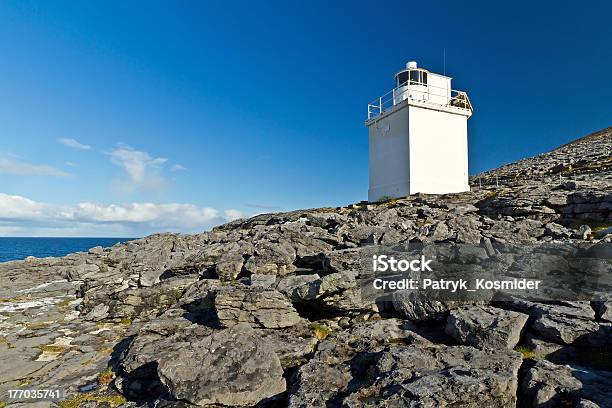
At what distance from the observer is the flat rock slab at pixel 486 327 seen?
9938 mm

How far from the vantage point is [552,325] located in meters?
10.0

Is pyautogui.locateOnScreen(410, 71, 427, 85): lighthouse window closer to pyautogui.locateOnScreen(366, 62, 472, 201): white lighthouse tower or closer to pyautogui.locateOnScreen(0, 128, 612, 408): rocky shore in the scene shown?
pyautogui.locateOnScreen(366, 62, 472, 201): white lighthouse tower

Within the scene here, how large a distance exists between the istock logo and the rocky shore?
1001mm

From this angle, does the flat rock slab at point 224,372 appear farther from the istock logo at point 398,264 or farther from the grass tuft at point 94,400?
the istock logo at point 398,264

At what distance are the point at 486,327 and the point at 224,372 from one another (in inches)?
291

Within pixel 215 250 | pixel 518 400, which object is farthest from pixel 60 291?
pixel 518 400

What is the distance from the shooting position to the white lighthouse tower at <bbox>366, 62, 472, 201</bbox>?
Result: 41.3 meters

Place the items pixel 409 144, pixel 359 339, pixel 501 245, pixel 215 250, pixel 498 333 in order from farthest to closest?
1. pixel 409 144
2. pixel 215 250
3. pixel 501 245
4. pixel 359 339
5. pixel 498 333

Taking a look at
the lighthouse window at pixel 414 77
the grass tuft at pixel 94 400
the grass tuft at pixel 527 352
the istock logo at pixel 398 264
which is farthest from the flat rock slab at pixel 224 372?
the lighthouse window at pixel 414 77

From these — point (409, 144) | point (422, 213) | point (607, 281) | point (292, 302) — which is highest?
point (409, 144)

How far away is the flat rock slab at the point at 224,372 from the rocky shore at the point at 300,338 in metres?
0.03

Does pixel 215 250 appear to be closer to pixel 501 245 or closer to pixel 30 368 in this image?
pixel 30 368

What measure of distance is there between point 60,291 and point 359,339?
2228 cm

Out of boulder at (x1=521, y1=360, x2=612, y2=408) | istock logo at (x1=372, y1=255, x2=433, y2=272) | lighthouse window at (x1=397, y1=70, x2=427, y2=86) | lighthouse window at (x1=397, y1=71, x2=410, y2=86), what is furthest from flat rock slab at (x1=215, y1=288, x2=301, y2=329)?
lighthouse window at (x1=397, y1=71, x2=410, y2=86)
